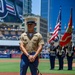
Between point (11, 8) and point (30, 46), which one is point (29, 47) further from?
point (11, 8)

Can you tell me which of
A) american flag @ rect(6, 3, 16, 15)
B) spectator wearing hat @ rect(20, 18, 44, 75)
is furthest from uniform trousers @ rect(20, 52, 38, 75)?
american flag @ rect(6, 3, 16, 15)

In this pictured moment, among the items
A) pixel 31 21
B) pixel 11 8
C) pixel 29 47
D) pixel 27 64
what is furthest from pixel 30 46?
pixel 11 8

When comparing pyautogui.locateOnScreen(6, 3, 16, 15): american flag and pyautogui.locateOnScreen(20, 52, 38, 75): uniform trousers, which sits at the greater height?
pyautogui.locateOnScreen(6, 3, 16, 15): american flag

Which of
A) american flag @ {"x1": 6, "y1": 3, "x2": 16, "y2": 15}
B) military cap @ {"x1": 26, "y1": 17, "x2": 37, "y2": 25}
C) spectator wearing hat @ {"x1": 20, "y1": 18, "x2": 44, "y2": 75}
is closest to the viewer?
military cap @ {"x1": 26, "y1": 17, "x2": 37, "y2": 25}

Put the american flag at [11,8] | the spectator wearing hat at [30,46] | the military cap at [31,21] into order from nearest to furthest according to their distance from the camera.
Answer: the military cap at [31,21] < the spectator wearing hat at [30,46] < the american flag at [11,8]

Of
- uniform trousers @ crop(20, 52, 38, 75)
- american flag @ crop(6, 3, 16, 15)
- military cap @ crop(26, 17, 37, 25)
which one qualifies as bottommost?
uniform trousers @ crop(20, 52, 38, 75)

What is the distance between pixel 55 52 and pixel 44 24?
440 feet

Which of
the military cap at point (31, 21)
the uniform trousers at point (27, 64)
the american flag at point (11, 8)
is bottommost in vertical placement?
the uniform trousers at point (27, 64)

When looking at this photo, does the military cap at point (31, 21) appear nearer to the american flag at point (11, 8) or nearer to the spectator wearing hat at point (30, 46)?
the spectator wearing hat at point (30, 46)

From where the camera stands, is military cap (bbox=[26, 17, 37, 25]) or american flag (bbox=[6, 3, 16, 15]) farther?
american flag (bbox=[6, 3, 16, 15])

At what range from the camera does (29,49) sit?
291 inches

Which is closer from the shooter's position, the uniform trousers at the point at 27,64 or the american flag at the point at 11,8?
the uniform trousers at the point at 27,64

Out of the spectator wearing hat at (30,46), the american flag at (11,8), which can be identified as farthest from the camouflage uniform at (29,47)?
the american flag at (11,8)

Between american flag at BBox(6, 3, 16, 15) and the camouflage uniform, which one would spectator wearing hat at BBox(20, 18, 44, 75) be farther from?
american flag at BBox(6, 3, 16, 15)
